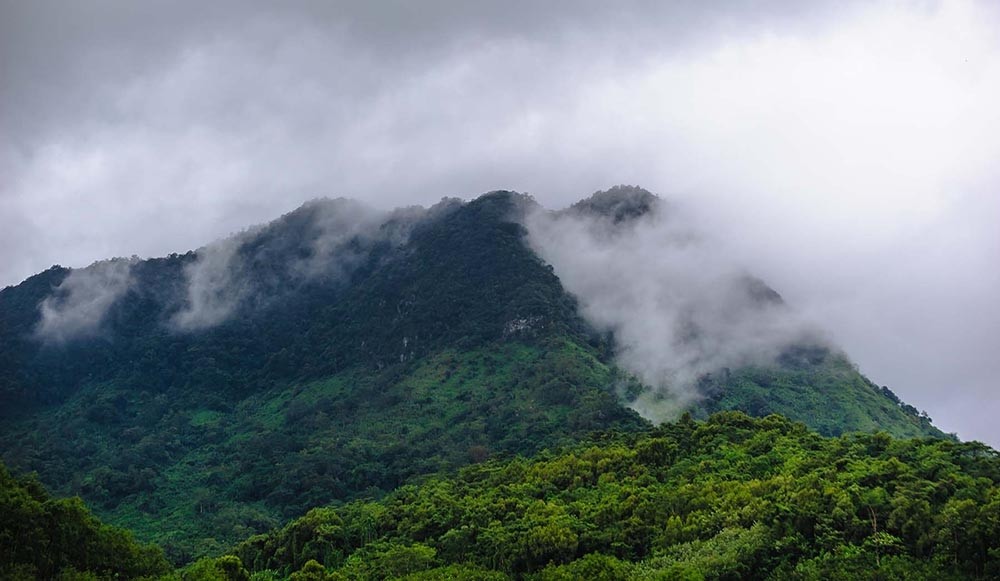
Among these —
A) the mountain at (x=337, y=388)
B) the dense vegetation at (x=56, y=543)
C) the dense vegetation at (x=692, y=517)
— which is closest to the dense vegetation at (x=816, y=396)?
the mountain at (x=337, y=388)

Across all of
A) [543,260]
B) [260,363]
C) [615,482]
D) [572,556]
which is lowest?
[572,556]

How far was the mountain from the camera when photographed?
12225 centimetres

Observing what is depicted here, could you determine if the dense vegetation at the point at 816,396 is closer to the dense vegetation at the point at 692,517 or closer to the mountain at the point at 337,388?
the mountain at the point at 337,388

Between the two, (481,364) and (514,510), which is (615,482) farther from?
(481,364)

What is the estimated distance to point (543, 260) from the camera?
182375 mm

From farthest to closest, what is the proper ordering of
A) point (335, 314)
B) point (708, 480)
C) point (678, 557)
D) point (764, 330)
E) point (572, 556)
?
point (335, 314)
point (764, 330)
point (708, 480)
point (572, 556)
point (678, 557)

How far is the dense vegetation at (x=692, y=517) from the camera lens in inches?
2069

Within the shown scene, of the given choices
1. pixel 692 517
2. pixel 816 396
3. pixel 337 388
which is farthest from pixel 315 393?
pixel 692 517

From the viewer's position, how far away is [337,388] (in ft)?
520

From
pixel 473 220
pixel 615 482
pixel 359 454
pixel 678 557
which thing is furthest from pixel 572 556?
pixel 473 220

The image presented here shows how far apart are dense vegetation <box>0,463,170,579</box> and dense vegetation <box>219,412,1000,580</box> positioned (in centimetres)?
1140

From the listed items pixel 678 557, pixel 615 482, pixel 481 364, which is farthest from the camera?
pixel 481 364

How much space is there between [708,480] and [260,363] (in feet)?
419

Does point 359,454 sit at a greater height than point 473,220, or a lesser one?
lesser
